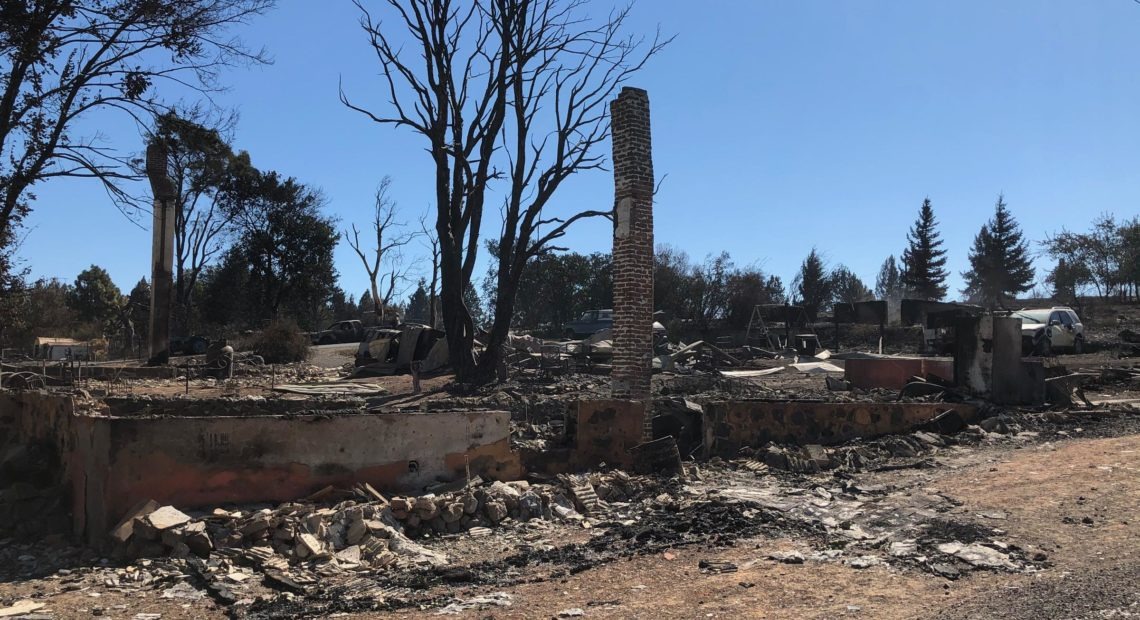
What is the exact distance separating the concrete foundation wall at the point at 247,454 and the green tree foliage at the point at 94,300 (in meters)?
46.9

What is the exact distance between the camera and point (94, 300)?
169 feet

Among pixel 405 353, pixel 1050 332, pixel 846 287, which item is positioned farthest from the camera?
pixel 846 287

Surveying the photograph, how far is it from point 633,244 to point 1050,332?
59.4 feet

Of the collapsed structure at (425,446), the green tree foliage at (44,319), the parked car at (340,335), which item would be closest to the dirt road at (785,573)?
the collapsed structure at (425,446)

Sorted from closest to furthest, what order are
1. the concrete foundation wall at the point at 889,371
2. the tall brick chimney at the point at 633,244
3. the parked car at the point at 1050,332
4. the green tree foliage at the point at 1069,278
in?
the tall brick chimney at the point at 633,244
the concrete foundation wall at the point at 889,371
the parked car at the point at 1050,332
the green tree foliage at the point at 1069,278

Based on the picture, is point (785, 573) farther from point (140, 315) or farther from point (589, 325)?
point (140, 315)

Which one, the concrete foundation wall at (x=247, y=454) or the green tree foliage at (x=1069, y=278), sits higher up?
the green tree foliage at (x=1069, y=278)

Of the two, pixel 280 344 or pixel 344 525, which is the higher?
pixel 280 344

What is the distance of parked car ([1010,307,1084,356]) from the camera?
78.7 ft

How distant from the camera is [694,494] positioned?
8688 millimetres

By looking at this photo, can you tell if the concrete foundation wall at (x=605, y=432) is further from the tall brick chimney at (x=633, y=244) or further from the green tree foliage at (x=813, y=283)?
the green tree foliage at (x=813, y=283)

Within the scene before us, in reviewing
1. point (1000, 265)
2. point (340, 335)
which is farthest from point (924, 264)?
point (340, 335)

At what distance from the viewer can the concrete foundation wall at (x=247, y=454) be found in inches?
286

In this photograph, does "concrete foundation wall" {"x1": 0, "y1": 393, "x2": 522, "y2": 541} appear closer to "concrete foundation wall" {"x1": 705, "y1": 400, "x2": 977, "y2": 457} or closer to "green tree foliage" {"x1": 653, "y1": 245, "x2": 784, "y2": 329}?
"concrete foundation wall" {"x1": 705, "y1": 400, "x2": 977, "y2": 457}
